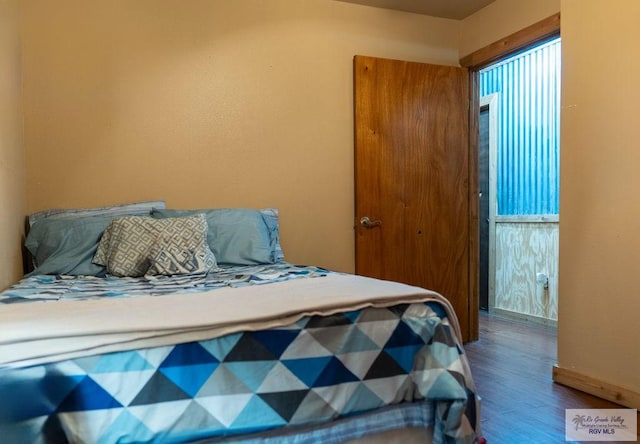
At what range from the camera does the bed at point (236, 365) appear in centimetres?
92

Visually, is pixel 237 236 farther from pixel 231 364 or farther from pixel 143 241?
pixel 231 364

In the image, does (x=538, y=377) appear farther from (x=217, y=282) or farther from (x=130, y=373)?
(x=130, y=373)

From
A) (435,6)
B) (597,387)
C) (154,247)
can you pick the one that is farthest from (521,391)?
(435,6)

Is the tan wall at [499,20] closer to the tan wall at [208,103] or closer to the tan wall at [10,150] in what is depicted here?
the tan wall at [208,103]

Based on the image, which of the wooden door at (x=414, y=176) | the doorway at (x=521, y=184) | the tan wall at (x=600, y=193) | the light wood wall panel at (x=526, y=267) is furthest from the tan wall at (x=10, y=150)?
the light wood wall panel at (x=526, y=267)

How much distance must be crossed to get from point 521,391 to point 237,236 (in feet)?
5.29

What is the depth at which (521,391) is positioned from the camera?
7.44 feet

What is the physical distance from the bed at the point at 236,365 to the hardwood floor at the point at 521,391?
0.72 meters

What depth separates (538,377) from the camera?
248 centimetres

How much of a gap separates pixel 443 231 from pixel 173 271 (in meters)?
1.92

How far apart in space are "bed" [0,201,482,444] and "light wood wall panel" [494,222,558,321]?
2.83 metres

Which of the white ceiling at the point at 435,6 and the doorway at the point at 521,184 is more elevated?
the white ceiling at the point at 435,6

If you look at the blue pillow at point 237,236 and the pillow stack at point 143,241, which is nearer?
the pillow stack at point 143,241

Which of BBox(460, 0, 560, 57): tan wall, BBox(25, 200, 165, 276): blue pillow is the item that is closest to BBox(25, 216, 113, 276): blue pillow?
BBox(25, 200, 165, 276): blue pillow
